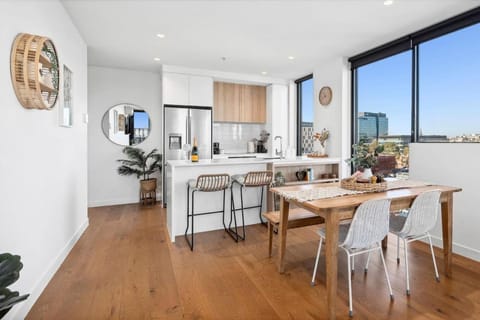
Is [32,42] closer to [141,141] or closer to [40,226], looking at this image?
[40,226]

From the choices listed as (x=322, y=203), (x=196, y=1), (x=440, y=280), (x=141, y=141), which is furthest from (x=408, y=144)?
(x=141, y=141)

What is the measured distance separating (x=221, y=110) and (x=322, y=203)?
4.16m

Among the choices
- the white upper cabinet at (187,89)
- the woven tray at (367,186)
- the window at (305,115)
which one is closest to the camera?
the woven tray at (367,186)

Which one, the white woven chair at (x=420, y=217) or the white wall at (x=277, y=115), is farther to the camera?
the white wall at (x=277, y=115)

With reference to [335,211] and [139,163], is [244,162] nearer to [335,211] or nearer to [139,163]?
[335,211]

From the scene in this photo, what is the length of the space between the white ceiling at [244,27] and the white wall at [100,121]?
1.75 feet

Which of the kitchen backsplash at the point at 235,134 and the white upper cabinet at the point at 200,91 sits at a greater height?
the white upper cabinet at the point at 200,91

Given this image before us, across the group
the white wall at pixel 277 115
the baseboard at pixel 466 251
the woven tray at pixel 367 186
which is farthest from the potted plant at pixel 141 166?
the baseboard at pixel 466 251

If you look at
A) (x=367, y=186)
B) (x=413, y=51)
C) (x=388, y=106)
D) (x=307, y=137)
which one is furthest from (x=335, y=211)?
(x=307, y=137)

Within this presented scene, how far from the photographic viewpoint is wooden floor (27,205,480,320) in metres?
1.86

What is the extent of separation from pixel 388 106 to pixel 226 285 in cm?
346

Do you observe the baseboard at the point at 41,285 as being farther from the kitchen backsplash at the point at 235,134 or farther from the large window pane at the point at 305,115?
the large window pane at the point at 305,115

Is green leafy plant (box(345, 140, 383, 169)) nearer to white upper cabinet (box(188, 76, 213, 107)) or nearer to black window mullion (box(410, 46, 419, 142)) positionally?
black window mullion (box(410, 46, 419, 142))

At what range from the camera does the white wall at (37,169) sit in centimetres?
164
